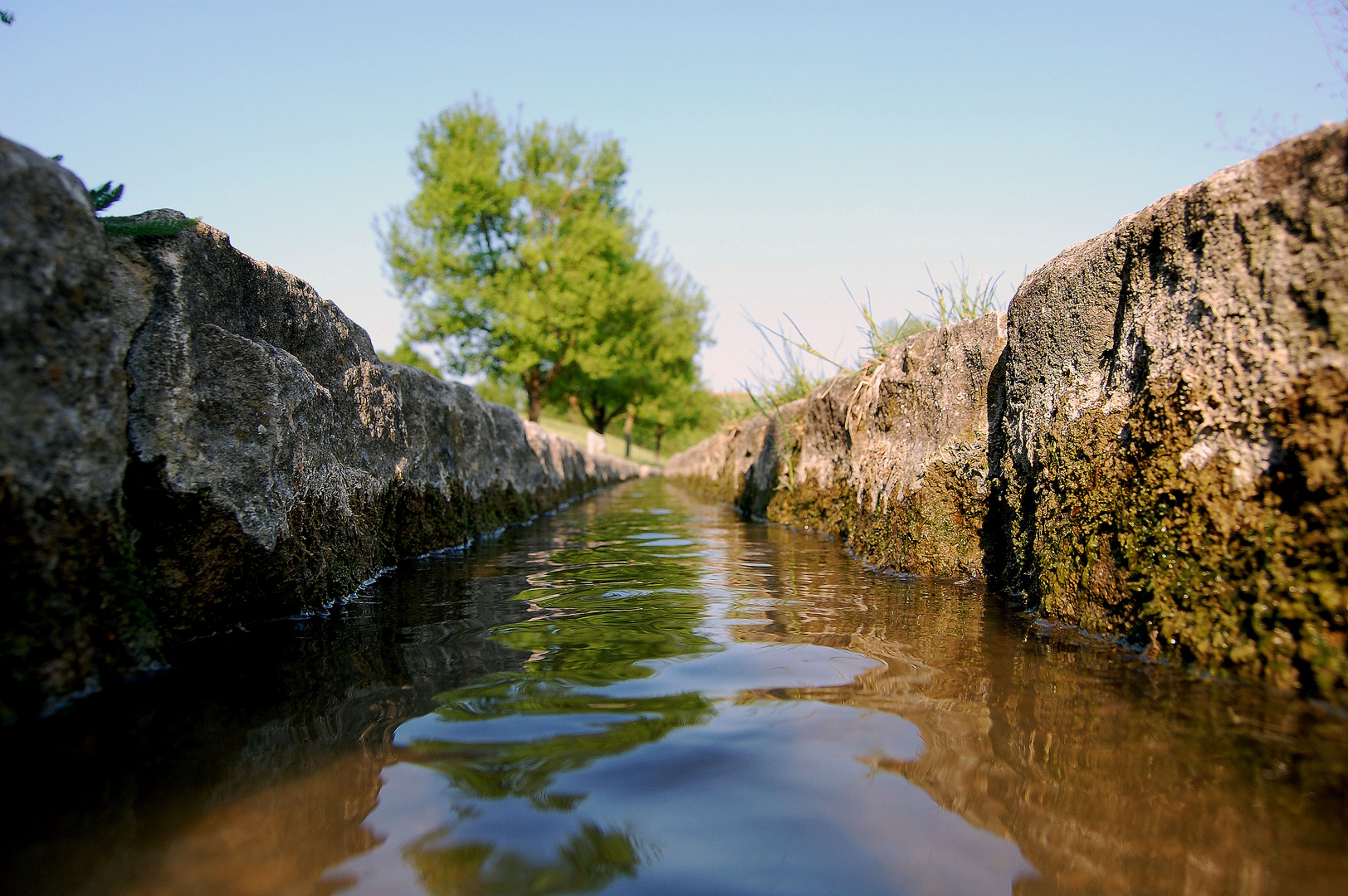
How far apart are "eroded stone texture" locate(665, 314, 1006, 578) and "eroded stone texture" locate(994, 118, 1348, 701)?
2.83 ft

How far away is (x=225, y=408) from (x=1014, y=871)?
7.58ft

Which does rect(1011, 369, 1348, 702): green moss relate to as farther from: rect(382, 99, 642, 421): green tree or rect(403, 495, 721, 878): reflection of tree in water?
rect(382, 99, 642, 421): green tree

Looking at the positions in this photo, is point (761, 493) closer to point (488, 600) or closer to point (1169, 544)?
point (488, 600)

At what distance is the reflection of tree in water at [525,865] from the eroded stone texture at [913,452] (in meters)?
2.64

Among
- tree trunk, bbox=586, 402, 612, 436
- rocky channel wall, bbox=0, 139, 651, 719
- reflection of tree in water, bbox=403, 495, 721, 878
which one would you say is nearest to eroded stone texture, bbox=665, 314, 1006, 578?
reflection of tree in water, bbox=403, 495, 721, 878

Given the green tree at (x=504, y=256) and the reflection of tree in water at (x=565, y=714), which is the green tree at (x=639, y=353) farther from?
the reflection of tree in water at (x=565, y=714)

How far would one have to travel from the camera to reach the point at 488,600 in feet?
9.44

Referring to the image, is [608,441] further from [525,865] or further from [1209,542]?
[525,865]

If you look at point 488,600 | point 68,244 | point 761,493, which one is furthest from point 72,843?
point 761,493

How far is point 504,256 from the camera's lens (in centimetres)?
2306

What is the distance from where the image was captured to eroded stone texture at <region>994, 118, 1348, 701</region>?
1544 millimetres

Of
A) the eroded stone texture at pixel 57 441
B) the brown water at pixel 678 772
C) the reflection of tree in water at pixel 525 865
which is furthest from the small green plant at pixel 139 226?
the reflection of tree in water at pixel 525 865

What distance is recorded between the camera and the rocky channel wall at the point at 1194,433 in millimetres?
1551

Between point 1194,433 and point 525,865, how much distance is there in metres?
1.85
